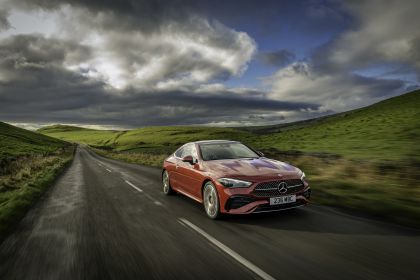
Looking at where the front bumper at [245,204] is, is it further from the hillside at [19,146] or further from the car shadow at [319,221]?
the hillside at [19,146]

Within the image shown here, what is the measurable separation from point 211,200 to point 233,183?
0.86m

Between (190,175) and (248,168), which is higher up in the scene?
(248,168)

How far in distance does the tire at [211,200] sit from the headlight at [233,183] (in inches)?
13.5

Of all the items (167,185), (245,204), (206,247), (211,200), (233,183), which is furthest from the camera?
(167,185)

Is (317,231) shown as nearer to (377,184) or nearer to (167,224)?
(167,224)

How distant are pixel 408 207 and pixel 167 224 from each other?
4960 millimetres

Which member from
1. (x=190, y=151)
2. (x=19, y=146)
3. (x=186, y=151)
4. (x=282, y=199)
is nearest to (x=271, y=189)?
(x=282, y=199)

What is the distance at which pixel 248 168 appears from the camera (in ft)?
23.5

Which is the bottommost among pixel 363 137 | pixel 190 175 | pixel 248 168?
pixel 190 175

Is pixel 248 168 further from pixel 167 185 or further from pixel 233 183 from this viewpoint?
pixel 167 185

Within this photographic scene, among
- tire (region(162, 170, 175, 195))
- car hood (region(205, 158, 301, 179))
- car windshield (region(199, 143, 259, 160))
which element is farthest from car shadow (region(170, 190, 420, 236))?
tire (region(162, 170, 175, 195))

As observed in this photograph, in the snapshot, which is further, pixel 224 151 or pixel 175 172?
pixel 175 172

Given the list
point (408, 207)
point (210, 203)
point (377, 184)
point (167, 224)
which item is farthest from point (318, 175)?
point (167, 224)

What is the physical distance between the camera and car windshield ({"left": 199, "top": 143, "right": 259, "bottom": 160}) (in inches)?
329
